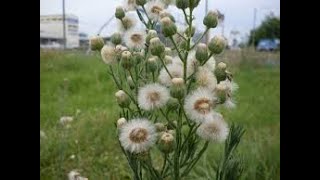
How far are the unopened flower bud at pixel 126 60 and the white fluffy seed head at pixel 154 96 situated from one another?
0.05m

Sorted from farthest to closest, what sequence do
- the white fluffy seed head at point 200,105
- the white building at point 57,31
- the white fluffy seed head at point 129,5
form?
the white building at point 57,31 < the white fluffy seed head at point 129,5 < the white fluffy seed head at point 200,105

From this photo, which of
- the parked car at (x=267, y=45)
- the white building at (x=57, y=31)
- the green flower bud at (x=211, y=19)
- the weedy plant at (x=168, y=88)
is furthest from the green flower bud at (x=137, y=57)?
the parked car at (x=267, y=45)

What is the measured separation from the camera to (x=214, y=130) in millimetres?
627

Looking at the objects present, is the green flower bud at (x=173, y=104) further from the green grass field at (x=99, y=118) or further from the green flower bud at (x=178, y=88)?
the green grass field at (x=99, y=118)

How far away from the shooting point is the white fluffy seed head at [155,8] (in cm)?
71

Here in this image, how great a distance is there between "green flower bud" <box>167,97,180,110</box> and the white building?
56cm

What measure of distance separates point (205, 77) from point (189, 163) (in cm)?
12

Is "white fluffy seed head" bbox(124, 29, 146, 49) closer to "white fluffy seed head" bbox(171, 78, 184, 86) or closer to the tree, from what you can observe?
"white fluffy seed head" bbox(171, 78, 184, 86)

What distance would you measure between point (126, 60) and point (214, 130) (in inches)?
5.7

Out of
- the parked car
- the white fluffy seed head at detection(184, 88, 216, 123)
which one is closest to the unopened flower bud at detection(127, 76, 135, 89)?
the white fluffy seed head at detection(184, 88, 216, 123)

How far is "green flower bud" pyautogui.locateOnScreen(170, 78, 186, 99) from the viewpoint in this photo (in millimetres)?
616

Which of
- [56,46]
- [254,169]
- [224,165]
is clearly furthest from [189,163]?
[56,46]

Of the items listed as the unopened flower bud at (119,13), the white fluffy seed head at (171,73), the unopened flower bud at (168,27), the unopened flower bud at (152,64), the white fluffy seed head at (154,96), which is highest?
the unopened flower bud at (119,13)
